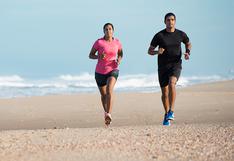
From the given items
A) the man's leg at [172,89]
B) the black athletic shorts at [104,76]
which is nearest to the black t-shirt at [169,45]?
the man's leg at [172,89]

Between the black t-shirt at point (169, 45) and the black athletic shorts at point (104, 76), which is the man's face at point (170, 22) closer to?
the black t-shirt at point (169, 45)

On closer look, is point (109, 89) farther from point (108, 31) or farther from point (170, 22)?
point (170, 22)

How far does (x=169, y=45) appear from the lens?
10.2 meters

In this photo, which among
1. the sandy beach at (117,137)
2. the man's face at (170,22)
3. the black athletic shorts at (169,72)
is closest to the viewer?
the sandy beach at (117,137)

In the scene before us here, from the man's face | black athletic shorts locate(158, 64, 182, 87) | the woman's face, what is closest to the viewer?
the man's face

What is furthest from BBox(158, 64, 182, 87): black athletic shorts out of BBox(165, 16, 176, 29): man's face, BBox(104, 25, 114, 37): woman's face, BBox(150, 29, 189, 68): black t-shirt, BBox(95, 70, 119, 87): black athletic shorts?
BBox(104, 25, 114, 37): woman's face

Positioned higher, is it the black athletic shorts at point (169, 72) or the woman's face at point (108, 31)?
the woman's face at point (108, 31)

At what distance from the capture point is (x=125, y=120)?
13.4 metres

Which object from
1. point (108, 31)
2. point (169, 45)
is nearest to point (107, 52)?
point (108, 31)

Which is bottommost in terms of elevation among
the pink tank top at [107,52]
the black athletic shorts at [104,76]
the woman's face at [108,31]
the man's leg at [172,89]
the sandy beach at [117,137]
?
the sandy beach at [117,137]

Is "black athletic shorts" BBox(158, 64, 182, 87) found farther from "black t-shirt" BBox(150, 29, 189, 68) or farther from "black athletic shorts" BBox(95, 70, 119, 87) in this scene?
"black athletic shorts" BBox(95, 70, 119, 87)

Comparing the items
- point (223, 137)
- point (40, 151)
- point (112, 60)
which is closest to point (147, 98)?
point (112, 60)

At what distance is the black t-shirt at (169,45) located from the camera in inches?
403

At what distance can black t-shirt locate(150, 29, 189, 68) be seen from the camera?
33.6ft
